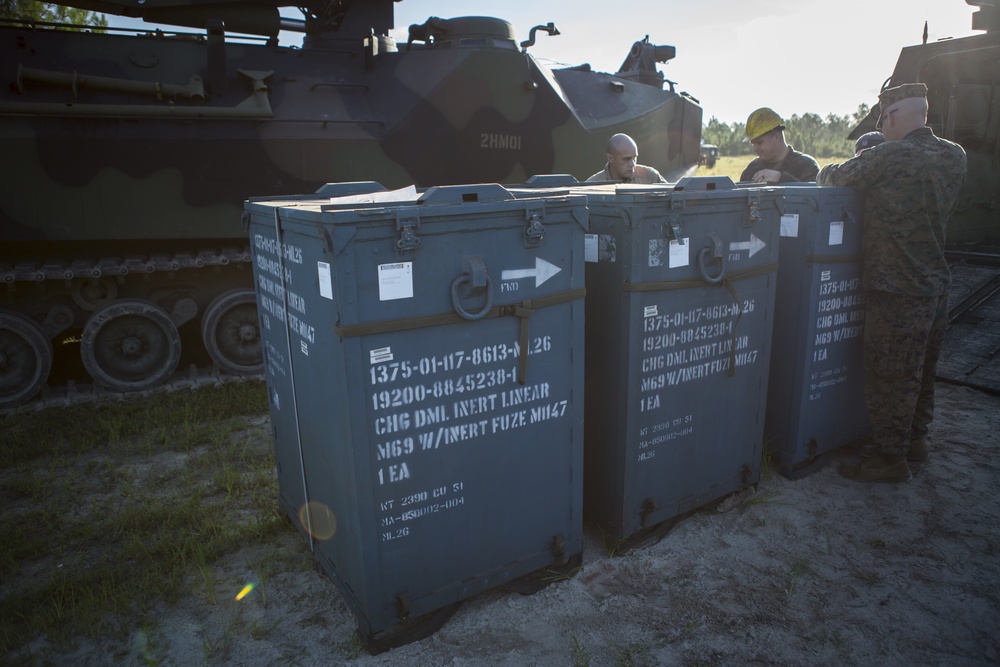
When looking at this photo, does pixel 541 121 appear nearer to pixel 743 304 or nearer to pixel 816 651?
pixel 743 304

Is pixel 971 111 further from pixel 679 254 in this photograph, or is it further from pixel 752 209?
pixel 679 254

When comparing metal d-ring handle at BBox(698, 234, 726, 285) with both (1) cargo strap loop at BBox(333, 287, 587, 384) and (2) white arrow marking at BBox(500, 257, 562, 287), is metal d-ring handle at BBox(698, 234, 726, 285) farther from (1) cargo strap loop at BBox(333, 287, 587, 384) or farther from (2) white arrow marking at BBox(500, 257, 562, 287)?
(2) white arrow marking at BBox(500, 257, 562, 287)

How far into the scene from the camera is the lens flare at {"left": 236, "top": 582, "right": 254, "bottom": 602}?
3.04 m

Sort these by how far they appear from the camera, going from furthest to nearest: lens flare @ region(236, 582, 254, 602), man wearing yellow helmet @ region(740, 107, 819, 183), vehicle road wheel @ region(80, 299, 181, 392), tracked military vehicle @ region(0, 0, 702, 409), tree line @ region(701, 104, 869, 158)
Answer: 1. tree line @ region(701, 104, 869, 158)
2. vehicle road wheel @ region(80, 299, 181, 392)
3. tracked military vehicle @ region(0, 0, 702, 409)
4. man wearing yellow helmet @ region(740, 107, 819, 183)
5. lens flare @ region(236, 582, 254, 602)

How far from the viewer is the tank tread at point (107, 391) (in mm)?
5445

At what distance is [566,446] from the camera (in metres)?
3.00

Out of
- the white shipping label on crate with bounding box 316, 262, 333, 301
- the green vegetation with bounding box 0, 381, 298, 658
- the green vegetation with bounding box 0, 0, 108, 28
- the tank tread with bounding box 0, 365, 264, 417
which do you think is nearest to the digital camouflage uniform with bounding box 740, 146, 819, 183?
the white shipping label on crate with bounding box 316, 262, 333, 301

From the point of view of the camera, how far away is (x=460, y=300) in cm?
256

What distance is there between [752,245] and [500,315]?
1490mm

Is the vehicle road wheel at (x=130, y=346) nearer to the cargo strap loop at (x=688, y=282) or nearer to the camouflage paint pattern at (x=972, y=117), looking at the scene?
the cargo strap loop at (x=688, y=282)

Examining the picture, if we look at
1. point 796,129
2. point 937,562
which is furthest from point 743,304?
point 796,129

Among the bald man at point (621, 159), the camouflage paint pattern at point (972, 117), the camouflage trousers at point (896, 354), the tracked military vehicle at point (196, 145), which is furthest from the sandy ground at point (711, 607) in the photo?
the camouflage paint pattern at point (972, 117)

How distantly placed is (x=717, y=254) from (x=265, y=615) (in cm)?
246

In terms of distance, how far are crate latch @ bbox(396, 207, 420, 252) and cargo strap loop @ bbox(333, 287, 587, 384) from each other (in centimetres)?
26
